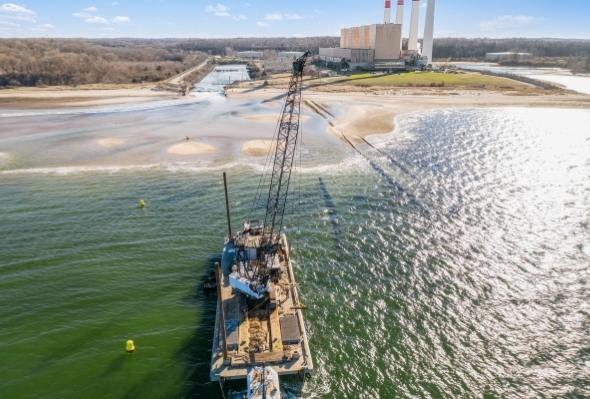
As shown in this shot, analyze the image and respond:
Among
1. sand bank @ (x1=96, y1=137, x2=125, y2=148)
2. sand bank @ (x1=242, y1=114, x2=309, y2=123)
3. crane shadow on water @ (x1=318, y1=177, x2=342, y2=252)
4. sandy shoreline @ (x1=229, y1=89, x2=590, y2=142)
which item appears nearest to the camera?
crane shadow on water @ (x1=318, y1=177, x2=342, y2=252)

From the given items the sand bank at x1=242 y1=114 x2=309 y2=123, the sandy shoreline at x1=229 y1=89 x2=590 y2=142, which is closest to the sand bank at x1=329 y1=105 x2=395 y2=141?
the sandy shoreline at x1=229 y1=89 x2=590 y2=142

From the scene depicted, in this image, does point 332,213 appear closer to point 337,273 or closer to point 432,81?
point 337,273

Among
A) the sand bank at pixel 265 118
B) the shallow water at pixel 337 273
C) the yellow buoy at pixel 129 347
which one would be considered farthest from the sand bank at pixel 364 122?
the yellow buoy at pixel 129 347

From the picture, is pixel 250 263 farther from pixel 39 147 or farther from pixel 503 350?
pixel 39 147

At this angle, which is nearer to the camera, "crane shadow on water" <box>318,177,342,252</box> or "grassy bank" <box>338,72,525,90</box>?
"crane shadow on water" <box>318,177,342,252</box>

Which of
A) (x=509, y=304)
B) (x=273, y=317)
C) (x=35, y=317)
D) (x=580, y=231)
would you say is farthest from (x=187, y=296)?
(x=580, y=231)

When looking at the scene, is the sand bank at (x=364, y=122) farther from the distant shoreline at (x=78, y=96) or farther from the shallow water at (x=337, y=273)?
the distant shoreline at (x=78, y=96)

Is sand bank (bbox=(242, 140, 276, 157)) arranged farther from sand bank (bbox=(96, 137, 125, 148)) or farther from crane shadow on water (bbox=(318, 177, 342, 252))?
sand bank (bbox=(96, 137, 125, 148))

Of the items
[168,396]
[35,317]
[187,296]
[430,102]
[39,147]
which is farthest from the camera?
[430,102]
